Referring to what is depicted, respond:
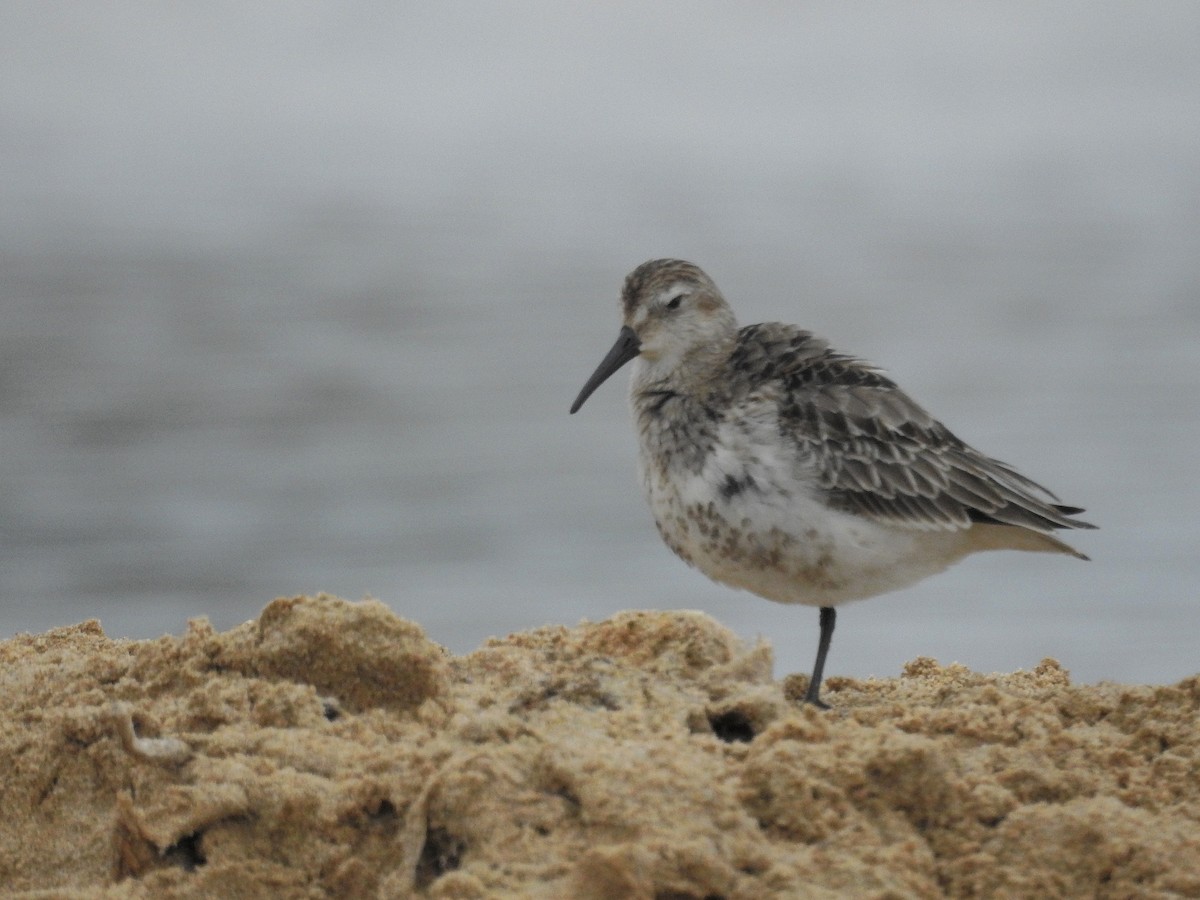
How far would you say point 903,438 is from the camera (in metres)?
6.11

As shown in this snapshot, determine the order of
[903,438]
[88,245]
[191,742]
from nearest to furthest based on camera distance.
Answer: [191,742] < [903,438] < [88,245]

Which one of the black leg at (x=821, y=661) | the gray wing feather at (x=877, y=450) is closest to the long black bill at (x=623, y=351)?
the gray wing feather at (x=877, y=450)

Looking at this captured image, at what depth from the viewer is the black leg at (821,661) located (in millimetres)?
4938

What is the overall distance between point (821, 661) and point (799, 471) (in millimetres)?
699

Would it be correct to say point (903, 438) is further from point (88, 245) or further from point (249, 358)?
point (88, 245)

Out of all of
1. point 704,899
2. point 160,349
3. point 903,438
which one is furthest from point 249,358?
point 704,899

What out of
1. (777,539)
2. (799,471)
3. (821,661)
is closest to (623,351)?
(799,471)

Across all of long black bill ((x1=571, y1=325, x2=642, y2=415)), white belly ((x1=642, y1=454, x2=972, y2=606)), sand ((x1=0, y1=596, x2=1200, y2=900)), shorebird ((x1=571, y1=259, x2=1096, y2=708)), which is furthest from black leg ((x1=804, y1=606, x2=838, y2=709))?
long black bill ((x1=571, y1=325, x2=642, y2=415))

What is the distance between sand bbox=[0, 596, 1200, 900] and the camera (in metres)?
3.46

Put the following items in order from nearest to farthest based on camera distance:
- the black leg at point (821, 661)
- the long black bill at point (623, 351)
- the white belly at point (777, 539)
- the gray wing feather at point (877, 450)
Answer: the black leg at point (821, 661), the white belly at point (777, 539), the gray wing feather at point (877, 450), the long black bill at point (623, 351)

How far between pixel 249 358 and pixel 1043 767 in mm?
12261

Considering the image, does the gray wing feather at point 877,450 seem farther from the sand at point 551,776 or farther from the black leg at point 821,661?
the sand at point 551,776

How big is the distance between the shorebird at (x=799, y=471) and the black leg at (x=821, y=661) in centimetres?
1

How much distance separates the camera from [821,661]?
5.33 m
